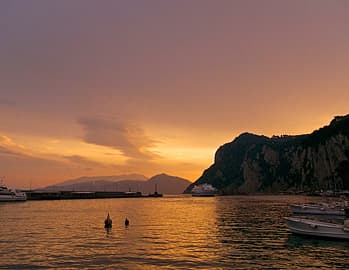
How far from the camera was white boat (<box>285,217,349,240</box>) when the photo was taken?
45222 millimetres

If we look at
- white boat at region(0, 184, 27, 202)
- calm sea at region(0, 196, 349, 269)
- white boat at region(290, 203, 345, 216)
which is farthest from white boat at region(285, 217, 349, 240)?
white boat at region(0, 184, 27, 202)

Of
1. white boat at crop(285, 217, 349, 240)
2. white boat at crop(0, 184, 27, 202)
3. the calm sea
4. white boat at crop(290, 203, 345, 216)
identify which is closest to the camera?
the calm sea

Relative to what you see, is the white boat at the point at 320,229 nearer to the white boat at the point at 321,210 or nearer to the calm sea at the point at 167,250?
the calm sea at the point at 167,250

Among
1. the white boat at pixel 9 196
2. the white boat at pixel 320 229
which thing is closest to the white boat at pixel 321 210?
the white boat at pixel 320 229

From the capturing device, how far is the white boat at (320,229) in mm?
45222

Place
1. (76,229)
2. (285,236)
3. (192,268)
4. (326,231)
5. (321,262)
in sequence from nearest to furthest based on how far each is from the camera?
1. (192,268)
2. (321,262)
3. (326,231)
4. (285,236)
5. (76,229)

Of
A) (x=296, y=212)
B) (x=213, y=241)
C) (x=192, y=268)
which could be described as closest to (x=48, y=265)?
(x=192, y=268)

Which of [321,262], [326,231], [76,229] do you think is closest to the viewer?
[321,262]

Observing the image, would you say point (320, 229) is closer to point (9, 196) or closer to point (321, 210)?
point (321, 210)

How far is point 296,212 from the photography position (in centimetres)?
8481

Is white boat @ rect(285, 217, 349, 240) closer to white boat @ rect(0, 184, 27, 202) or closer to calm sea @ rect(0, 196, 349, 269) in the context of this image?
calm sea @ rect(0, 196, 349, 269)

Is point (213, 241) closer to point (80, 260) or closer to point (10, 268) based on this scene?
point (80, 260)

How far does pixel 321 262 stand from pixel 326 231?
41.9 ft

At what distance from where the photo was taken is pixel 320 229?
47000mm
